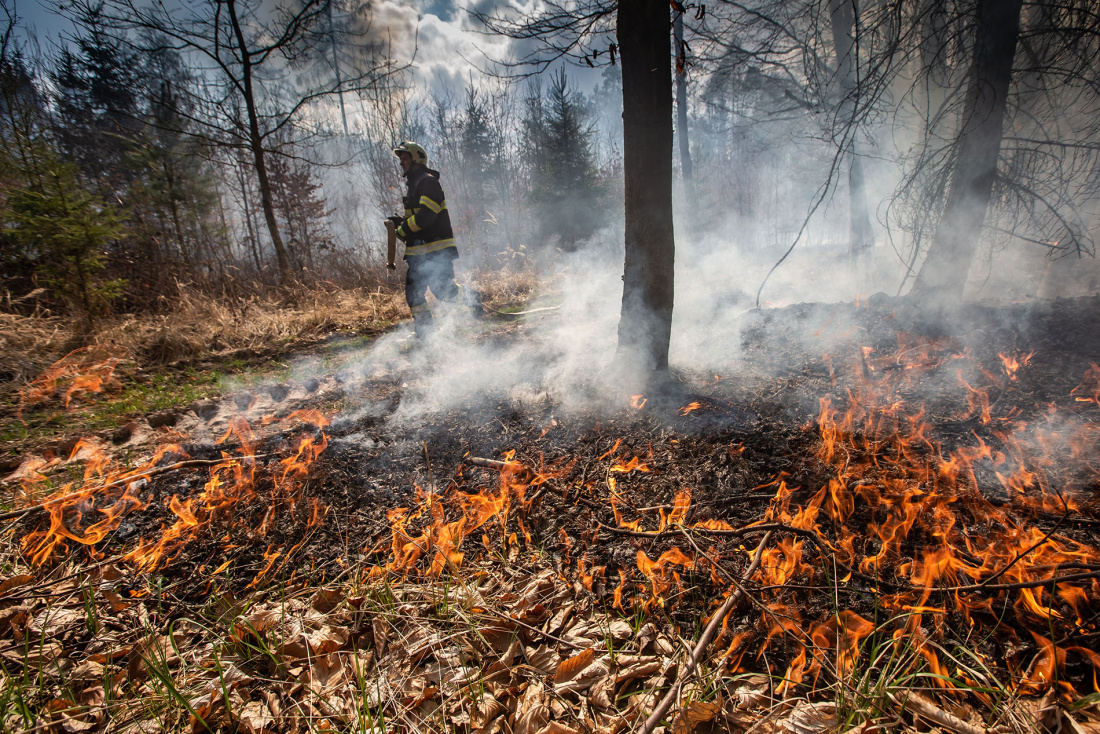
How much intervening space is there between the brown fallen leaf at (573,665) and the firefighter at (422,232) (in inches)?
199

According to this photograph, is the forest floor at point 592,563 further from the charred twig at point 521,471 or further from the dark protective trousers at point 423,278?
the dark protective trousers at point 423,278

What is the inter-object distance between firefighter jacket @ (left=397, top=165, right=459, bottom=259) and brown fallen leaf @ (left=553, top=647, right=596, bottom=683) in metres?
5.28

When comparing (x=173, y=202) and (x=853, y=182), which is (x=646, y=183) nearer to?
(x=853, y=182)

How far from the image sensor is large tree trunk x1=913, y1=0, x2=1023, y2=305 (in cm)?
366

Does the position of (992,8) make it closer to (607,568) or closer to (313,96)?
(607,568)

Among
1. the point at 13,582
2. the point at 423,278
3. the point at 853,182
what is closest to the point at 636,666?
the point at 13,582

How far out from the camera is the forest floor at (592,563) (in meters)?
1.25

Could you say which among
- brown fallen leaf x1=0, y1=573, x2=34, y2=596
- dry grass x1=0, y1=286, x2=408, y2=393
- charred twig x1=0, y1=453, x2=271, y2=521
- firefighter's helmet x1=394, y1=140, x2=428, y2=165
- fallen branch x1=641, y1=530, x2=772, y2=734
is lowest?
fallen branch x1=641, y1=530, x2=772, y2=734

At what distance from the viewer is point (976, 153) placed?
405 cm

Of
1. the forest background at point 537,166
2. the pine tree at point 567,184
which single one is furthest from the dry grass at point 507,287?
the pine tree at point 567,184

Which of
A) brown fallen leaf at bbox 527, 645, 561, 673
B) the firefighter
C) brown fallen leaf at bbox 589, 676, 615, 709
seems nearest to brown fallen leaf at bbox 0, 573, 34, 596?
brown fallen leaf at bbox 527, 645, 561, 673

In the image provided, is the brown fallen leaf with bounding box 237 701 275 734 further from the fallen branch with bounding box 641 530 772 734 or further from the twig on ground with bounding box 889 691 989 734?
the twig on ground with bounding box 889 691 989 734

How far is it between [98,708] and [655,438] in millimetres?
2530

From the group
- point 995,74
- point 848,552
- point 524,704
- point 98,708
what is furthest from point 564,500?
point 995,74
